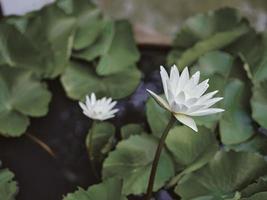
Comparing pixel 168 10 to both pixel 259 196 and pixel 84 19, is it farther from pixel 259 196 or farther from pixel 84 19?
pixel 259 196

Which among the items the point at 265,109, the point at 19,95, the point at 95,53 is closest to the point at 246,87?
the point at 265,109

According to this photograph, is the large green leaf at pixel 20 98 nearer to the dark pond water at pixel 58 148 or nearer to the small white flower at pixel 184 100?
the dark pond water at pixel 58 148

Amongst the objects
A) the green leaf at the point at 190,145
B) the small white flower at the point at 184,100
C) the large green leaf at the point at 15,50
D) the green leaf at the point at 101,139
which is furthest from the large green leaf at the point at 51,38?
the small white flower at the point at 184,100

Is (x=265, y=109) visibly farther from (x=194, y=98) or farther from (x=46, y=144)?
(x=46, y=144)

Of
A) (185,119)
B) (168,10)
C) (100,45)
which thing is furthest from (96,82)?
(168,10)

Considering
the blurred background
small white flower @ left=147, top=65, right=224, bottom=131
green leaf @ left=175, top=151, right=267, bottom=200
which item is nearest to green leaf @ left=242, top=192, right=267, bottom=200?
green leaf @ left=175, top=151, right=267, bottom=200
